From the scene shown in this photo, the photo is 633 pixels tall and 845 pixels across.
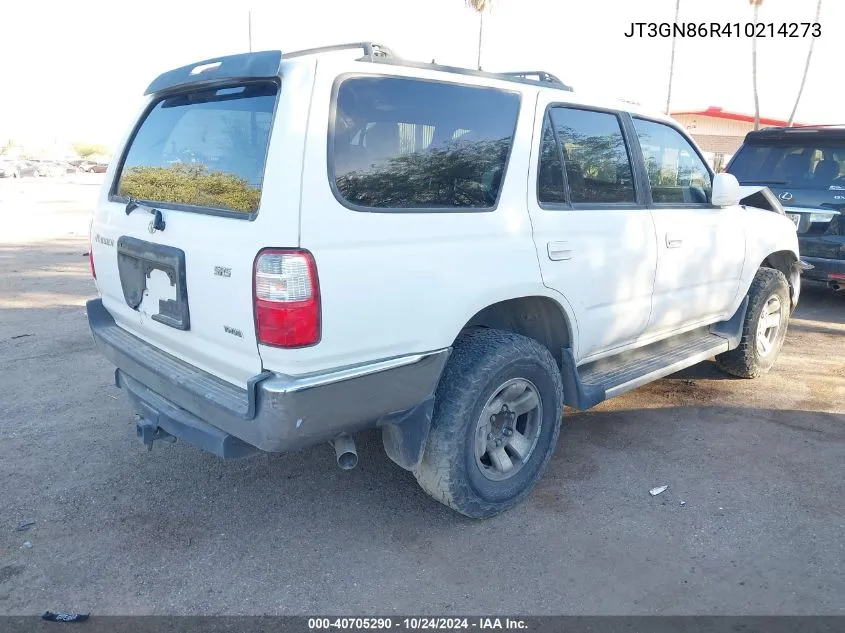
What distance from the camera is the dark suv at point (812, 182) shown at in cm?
716

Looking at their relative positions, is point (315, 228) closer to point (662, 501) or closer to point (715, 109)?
point (662, 501)

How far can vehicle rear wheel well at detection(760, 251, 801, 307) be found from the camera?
5570 millimetres

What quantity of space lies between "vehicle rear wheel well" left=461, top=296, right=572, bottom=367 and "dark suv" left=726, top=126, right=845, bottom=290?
4.94 m

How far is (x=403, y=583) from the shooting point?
9.56 feet

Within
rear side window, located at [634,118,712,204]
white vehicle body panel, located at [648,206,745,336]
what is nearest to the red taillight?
white vehicle body panel, located at [648,206,745,336]

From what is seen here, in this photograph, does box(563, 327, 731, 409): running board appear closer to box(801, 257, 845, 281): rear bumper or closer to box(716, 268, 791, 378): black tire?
box(716, 268, 791, 378): black tire

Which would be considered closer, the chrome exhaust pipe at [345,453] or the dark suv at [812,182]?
the chrome exhaust pipe at [345,453]

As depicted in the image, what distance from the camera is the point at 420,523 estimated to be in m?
3.40

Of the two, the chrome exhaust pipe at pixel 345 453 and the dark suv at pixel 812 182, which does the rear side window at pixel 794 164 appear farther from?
the chrome exhaust pipe at pixel 345 453

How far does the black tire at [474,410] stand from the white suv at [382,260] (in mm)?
10

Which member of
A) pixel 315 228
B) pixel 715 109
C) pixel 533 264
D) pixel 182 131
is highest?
pixel 715 109

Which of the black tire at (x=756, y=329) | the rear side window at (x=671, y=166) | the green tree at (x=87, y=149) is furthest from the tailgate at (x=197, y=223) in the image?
the green tree at (x=87, y=149)

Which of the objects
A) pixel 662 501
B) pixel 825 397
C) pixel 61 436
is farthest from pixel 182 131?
pixel 825 397

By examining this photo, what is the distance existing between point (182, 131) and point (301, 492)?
1.92m
